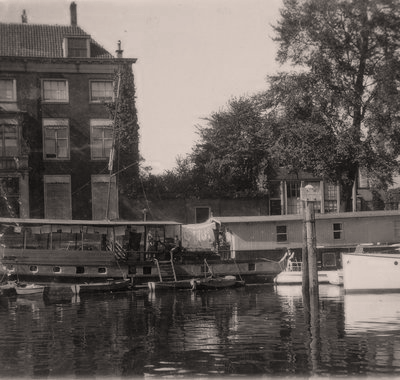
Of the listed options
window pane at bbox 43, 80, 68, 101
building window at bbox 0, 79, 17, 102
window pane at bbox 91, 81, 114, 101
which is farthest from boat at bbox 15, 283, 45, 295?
window pane at bbox 91, 81, 114, 101

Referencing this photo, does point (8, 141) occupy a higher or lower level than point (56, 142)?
lower

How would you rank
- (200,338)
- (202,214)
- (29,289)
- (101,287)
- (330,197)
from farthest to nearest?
1. (330,197)
2. (202,214)
3. (101,287)
4. (29,289)
5. (200,338)

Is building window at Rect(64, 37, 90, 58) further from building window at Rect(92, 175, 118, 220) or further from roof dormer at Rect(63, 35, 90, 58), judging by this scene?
building window at Rect(92, 175, 118, 220)

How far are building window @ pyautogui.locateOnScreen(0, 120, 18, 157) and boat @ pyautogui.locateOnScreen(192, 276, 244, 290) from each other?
15.8 m

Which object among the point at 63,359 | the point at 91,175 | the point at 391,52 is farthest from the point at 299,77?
the point at 63,359

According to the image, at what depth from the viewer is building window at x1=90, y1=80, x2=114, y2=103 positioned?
143 feet

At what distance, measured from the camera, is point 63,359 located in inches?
623

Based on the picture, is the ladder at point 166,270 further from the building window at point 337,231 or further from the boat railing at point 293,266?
the building window at point 337,231

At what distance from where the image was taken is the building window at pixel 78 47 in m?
43.2

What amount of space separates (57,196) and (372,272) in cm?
2170

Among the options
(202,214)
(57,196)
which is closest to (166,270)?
(202,214)

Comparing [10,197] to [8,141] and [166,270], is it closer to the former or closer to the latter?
[8,141]

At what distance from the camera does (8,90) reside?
140 feet

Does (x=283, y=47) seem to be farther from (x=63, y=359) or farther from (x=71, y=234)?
(x=63, y=359)
